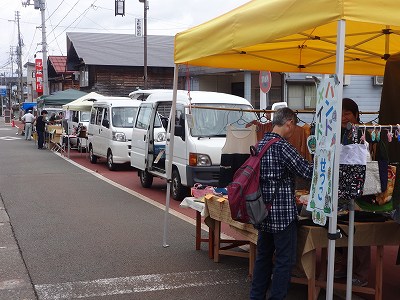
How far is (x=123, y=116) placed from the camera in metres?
17.6

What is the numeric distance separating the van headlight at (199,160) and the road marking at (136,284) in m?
4.32

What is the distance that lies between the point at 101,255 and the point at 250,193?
3199 mm

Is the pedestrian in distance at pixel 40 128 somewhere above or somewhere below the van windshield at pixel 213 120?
below

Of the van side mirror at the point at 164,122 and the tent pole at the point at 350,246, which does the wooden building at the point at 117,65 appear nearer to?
the van side mirror at the point at 164,122

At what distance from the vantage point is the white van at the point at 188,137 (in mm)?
10586

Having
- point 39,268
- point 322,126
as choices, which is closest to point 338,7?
point 322,126

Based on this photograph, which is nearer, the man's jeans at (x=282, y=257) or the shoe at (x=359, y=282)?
the man's jeans at (x=282, y=257)

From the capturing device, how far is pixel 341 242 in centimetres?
501

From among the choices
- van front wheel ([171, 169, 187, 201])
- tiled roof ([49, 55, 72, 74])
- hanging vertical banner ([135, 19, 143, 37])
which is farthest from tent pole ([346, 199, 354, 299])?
tiled roof ([49, 55, 72, 74])

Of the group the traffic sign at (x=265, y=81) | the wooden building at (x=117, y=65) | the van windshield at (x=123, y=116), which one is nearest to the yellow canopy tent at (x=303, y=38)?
the traffic sign at (x=265, y=81)

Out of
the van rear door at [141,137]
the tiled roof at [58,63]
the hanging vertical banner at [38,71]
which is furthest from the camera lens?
the tiled roof at [58,63]

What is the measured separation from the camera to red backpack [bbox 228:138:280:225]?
4629mm

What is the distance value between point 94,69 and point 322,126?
3585 centimetres

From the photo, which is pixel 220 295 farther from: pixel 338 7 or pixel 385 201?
pixel 338 7
